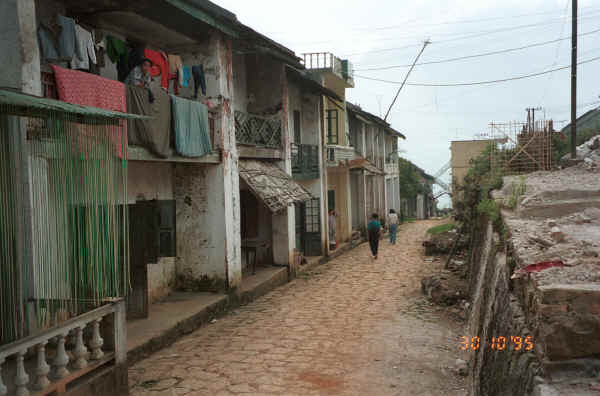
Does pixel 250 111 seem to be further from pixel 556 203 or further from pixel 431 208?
pixel 431 208

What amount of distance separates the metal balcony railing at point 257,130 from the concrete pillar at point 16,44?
20.1 ft

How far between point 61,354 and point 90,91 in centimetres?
369

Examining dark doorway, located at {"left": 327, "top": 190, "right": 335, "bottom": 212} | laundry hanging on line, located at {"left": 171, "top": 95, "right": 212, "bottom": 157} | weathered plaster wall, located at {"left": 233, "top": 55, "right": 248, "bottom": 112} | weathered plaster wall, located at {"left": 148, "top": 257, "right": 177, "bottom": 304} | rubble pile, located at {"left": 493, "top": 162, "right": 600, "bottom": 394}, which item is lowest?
weathered plaster wall, located at {"left": 148, "top": 257, "right": 177, "bottom": 304}

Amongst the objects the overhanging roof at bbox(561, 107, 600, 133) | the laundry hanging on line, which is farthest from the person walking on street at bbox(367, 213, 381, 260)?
the overhanging roof at bbox(561, 107, 600, 133)

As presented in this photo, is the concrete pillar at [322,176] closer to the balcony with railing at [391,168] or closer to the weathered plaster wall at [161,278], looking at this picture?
the weathered plaster wall at [161,278]

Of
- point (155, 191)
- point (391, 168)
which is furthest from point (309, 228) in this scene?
point (391, 168)

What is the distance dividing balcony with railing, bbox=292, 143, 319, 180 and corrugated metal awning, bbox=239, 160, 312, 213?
2.40 metres

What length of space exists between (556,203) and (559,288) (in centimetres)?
580

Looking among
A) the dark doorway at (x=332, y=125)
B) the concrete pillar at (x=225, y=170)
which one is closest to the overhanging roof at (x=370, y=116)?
the dark doorway at (x=332, y=125)

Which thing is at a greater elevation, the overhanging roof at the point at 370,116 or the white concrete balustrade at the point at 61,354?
the overhanging roof at the point at 370,116

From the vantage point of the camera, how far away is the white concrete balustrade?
453cm

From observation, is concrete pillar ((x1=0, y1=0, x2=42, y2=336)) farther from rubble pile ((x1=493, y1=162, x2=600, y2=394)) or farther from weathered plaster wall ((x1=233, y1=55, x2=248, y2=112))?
weathered plaster wall ((x1=233, y1=55, x2=248, y2=112))

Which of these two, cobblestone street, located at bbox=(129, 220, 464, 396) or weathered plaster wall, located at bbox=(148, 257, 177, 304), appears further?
weathered plaster wall, located at bbox=(148, 257, 177, 304)

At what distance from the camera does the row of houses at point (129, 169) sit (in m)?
5.16
